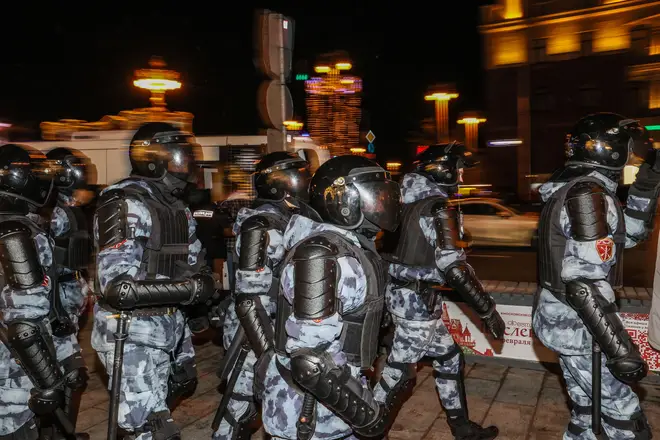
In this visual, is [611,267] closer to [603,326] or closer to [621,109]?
[603,326]

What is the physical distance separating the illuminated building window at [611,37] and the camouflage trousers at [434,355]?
84.5ft

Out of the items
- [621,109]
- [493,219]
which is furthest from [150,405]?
[621,109]

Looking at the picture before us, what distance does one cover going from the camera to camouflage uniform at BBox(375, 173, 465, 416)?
4.68 meters

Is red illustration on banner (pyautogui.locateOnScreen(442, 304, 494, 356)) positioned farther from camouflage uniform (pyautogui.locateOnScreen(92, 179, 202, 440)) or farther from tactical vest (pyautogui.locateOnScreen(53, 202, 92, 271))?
tactical vest (pyautogui.locateOnScreen(53, 202, 92, 271))

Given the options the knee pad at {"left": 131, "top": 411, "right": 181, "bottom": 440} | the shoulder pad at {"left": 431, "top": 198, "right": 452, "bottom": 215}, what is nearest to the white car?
the shoulder pad at {"left": 431, "top": 198, "right": 452, "bottom": 215}

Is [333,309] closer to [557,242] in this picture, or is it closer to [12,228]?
[557,242]

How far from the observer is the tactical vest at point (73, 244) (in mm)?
5062

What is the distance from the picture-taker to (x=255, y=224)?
4.04 m

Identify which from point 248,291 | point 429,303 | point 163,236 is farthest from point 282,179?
point 429,303

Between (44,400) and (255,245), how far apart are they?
71.1 inches

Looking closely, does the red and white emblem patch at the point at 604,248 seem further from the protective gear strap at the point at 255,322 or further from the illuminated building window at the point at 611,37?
the illuminated building window at the point at 611,37

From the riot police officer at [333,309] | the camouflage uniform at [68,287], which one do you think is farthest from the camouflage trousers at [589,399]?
the camouflage uniform at [68,287]

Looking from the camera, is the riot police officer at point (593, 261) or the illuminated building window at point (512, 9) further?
the illuminated building window at point (512, 9)

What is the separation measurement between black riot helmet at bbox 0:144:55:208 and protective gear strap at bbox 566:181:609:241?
389 centimetres
